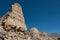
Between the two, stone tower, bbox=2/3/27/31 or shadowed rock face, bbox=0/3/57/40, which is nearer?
shadowed rock face, bbox=0/3/57/40

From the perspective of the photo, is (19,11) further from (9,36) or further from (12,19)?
(9,36)

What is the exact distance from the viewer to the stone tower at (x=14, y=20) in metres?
34.8

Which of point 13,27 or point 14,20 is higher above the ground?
point 14,20

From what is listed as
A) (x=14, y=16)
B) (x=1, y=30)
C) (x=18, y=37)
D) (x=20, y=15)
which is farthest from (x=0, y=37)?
(x=20, y=15)

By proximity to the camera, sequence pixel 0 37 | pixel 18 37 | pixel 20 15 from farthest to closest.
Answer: pixel 20 15, pixel 18 37, pixel 0 37

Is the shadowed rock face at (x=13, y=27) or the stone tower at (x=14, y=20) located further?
the stone tower at (x=14, y=20)

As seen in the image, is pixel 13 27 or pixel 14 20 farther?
pixel 14 20

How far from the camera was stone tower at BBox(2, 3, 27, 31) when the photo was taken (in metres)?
34.8

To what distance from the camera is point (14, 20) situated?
3638 cm

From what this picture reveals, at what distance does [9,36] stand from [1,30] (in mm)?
2212

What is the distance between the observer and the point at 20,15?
40062 mm

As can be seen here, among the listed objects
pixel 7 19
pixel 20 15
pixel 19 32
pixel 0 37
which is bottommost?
pixel 0 37

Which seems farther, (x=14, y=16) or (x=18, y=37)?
(x=14, y=16)

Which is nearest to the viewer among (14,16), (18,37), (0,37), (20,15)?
(0,37)
